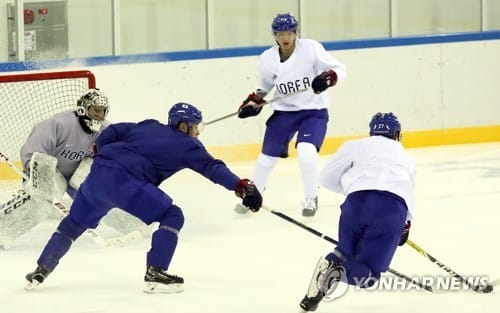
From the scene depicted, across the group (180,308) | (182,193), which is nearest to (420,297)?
(180,308)

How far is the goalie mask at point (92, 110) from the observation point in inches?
262

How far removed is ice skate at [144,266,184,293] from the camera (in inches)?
215

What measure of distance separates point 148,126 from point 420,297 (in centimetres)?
124

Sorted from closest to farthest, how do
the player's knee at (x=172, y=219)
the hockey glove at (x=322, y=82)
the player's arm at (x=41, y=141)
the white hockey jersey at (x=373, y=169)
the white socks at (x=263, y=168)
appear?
the white hockey jersey at (x=373, y=169), the player's knee at (x=172, y=219), the player's arm at (x=41, y=141), the hockey glove at (x=322, y=82), the white socks at (x=263, y=168)

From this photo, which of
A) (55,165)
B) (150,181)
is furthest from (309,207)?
(150,181)

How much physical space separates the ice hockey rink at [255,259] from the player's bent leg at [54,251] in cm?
6

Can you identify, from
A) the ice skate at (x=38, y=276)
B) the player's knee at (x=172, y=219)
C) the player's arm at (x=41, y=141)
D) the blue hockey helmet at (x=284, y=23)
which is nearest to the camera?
the player's knee at (x=172, y=219)

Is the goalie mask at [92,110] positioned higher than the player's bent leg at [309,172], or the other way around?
the goalie mask at [92,110]

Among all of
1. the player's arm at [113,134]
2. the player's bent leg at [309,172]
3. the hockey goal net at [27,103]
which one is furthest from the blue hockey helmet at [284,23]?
the player's arm at [113,134]

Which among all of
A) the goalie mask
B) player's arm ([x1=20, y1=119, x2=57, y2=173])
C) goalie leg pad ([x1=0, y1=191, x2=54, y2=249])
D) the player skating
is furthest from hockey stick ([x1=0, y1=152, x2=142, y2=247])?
the player skating

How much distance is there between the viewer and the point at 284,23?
23.6 ft

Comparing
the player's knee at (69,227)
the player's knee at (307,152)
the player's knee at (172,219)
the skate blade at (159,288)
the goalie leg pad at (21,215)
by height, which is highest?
the player's knee at (307,152)

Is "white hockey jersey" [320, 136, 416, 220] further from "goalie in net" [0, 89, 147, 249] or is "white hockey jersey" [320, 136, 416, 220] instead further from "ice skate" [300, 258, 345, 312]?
"goalie in net" [0, 89, 147, 249]

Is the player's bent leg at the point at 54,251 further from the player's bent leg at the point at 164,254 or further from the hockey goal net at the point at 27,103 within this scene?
the hockey goal net at the point at 27,103
